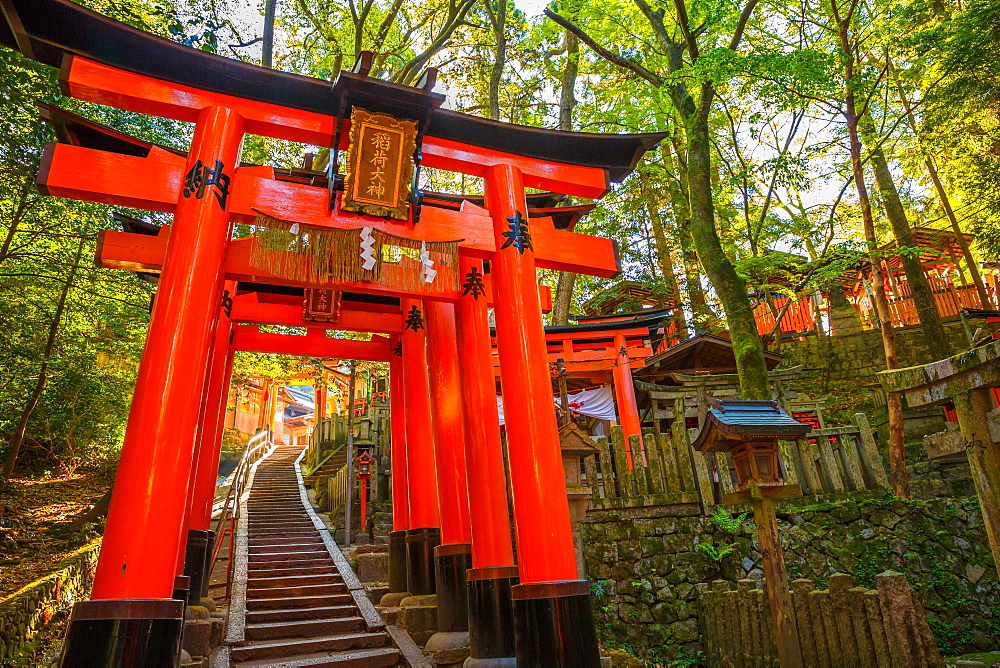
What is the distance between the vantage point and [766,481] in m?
5.98

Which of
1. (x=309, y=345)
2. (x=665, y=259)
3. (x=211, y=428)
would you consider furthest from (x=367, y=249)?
(x=665, y=259)

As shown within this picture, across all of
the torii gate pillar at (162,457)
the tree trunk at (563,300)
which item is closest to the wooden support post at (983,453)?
the torii gate pillar at (162,457)

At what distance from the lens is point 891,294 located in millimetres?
19938

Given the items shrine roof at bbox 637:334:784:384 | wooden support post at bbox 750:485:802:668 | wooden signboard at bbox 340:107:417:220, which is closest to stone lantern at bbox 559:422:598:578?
wooden support post at bbox 750:485:802:668

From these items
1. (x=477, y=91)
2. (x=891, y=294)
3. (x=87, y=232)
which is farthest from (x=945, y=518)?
(x=477, y=91)

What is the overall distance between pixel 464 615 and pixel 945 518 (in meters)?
8.08

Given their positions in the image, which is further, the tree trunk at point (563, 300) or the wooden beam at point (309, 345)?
the tree trunk at point (563, 300)

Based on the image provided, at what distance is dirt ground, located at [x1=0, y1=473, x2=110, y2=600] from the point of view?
9.23 m

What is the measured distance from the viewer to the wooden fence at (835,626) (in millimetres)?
6055

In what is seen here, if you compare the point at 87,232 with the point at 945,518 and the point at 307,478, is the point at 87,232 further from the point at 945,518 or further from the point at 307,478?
the point at 945,518

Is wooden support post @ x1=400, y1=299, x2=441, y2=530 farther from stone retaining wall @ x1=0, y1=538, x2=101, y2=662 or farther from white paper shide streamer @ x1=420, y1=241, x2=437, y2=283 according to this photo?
stone retaining wall @ x1=0, y1=538, x2=101, y2=662

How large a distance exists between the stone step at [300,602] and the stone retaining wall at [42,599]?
Result: 255 cm

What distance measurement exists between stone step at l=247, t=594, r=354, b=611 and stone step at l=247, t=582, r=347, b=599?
22 cm

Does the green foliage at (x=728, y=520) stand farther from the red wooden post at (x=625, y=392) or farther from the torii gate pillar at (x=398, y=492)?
the red wooden post at (x=625, y=392)
